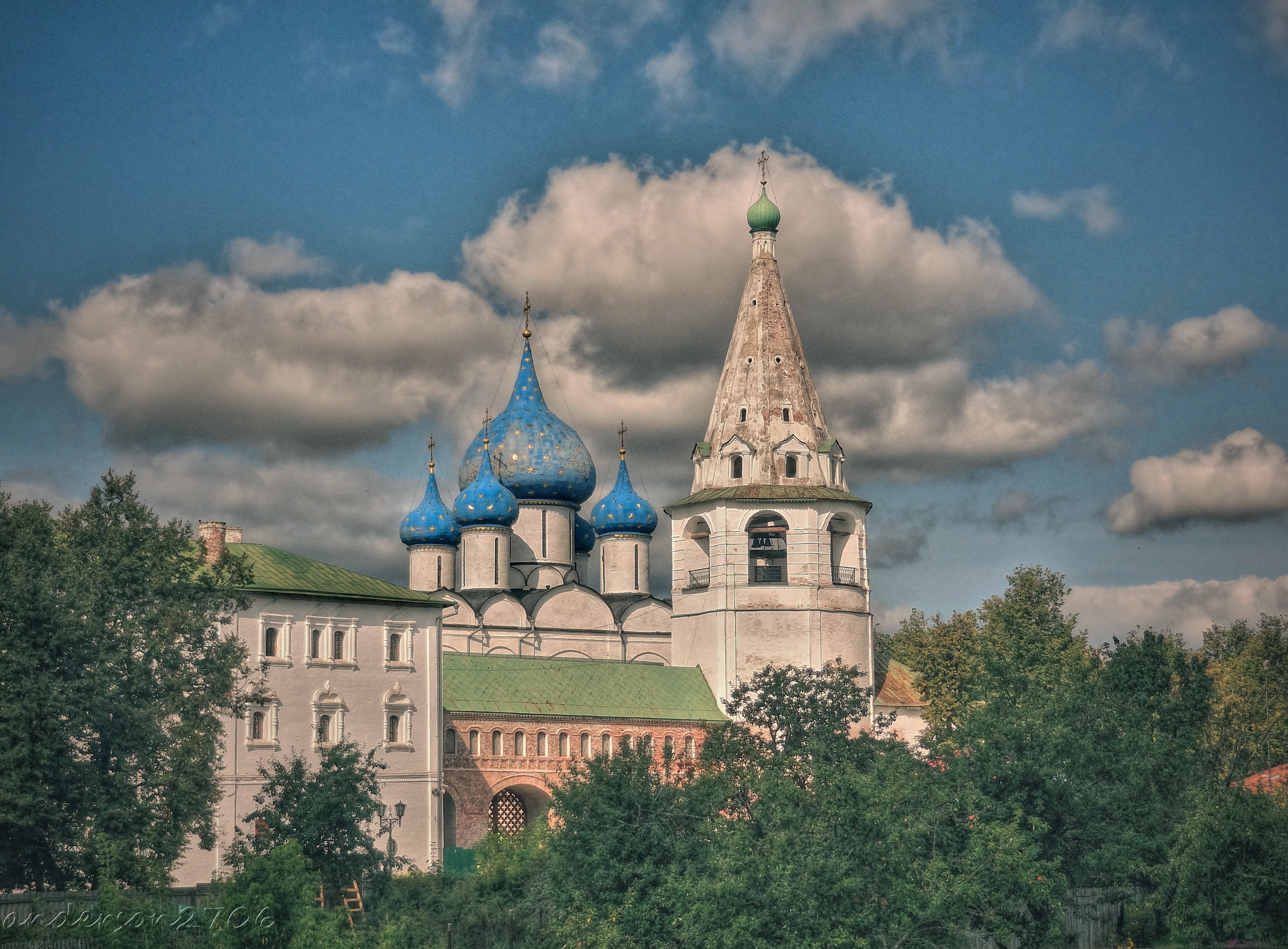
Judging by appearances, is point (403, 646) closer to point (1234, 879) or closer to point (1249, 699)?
point (1234, 879)

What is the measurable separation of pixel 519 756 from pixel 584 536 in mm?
11311

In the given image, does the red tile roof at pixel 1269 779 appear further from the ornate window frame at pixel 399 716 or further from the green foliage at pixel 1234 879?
the ornate window frame at pixel 399 716

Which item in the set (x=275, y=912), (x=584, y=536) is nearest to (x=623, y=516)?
(x=584, y=536)

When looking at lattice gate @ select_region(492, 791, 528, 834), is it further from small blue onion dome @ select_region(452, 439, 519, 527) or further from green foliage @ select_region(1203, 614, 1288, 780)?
green foliage @ select_region(1203, 614, 1288, 780)

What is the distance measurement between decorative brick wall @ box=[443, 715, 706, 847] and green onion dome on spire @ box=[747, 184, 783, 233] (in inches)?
483

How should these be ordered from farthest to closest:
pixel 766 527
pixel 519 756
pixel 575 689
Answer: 1. pixel 766 527
2. pixel 575 689
3. pixel 519 756

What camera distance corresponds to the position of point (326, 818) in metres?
26.6

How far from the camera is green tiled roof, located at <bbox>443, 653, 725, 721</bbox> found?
37500 mm

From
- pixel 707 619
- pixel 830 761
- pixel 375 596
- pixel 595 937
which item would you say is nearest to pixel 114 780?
pixel 595 937

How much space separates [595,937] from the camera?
74.3 ft

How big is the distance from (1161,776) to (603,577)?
17.3m

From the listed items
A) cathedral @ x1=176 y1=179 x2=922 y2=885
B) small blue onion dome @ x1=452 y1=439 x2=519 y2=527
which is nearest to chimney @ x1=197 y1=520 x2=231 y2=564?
cathedral @ x1=176 y1=179 x2=922 y2=885

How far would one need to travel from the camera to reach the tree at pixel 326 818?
26328mm

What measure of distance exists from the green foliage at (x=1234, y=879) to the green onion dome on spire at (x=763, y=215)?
2069cm
